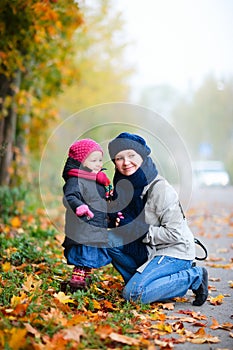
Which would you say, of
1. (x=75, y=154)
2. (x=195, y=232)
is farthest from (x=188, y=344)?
(x=195, y=232)

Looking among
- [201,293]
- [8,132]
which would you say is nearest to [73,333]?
[201,293]

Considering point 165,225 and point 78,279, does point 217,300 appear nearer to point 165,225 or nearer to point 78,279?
point 165,225

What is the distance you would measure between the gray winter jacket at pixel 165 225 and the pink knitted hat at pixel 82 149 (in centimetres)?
60

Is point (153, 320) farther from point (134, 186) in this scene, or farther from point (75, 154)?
point (75, 154)

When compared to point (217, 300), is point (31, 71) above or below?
above

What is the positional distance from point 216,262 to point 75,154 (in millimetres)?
3249

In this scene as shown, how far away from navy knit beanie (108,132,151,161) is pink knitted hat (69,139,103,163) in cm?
15

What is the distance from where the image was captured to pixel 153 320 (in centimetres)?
422

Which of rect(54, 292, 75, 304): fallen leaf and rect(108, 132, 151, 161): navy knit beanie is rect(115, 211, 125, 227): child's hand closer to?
rect(108, 132, 151, 161): navy knit beanie

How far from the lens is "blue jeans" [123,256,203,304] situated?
4629 mm

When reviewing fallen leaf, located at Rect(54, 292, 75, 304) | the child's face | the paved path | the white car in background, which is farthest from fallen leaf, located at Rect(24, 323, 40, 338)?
the white car in background

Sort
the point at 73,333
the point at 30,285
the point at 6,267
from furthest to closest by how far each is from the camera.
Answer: the point at 6,267
the point at 30,285
the point at 73,333

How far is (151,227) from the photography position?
471cm

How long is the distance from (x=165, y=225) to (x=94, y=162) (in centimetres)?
84
